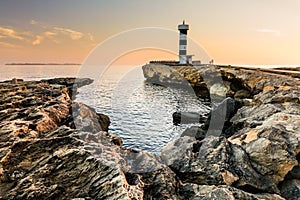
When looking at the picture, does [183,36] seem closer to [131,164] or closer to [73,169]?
[131,164]

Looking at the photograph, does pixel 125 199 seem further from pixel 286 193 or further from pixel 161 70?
pixel 161 70

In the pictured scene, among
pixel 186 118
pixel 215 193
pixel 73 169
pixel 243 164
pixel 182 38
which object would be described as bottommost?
pixel 186 118

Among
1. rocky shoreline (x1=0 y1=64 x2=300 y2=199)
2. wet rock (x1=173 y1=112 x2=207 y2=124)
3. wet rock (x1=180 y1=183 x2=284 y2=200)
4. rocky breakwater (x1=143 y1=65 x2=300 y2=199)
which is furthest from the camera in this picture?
wet rock (x1=173 y1=112 x2=207 y2=124)

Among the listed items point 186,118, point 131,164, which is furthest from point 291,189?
point 186,118

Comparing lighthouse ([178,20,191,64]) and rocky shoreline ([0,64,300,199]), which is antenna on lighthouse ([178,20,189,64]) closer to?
lighthouse ([178,20,191,64])

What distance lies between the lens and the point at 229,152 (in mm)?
10945

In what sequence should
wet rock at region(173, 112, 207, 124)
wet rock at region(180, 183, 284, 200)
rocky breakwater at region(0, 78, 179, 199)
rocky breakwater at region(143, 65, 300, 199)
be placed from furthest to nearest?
wet rock at region(173, 112, 207, 124)
rocky breakwater at region(143, 65, 300, 199)
wet rock at region(180, 183, 284, 200)
rocky breakwater at region(0, 78, 179, 199)

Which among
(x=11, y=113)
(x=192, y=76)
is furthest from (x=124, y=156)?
(x=192, y=76)

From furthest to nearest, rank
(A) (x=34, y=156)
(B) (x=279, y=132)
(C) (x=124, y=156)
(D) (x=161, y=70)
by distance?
(D) (x=161, y=70) < (B) (x=279, y=132) < (C) (x=124, y=156) < (A) (x=34, y=156)

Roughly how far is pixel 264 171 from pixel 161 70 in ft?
275

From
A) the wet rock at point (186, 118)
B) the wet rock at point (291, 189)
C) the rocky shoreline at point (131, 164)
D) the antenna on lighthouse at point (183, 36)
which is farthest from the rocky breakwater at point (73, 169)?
the antenna on lighthouse at point (183, 36)

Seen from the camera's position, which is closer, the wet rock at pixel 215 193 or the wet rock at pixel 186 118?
the wet rock at pixel 215 193

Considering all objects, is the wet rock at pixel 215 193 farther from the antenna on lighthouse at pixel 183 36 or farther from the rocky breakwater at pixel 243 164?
the antenna on lighthouse at pixel 183 36

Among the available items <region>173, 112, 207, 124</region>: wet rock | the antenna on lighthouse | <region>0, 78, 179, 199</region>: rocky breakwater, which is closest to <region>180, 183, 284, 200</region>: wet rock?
<region>0, 78, 179, 199</region>: rocky breakwater
